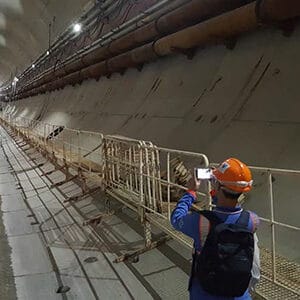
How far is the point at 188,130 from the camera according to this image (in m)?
6.17

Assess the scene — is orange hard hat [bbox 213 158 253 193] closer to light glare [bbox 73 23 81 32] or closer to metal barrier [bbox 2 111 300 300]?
metal barrier [bbox 2 111 300 300]

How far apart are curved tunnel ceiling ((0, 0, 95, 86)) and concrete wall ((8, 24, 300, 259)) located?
618cm

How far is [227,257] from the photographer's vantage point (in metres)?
1.55

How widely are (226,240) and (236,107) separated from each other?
155 inches

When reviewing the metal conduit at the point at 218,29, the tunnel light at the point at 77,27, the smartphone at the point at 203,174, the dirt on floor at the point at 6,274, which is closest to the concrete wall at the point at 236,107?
the metal conduit at the point at 218,29

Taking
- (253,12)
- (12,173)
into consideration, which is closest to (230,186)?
(253,12)

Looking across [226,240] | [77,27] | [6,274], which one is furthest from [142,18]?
[226,240]

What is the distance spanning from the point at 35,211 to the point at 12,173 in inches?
199

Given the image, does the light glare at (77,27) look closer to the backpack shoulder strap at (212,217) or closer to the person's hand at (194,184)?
the person's hand at (194,184)

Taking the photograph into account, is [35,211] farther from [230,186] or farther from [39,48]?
[39,48]

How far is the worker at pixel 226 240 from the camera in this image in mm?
1556

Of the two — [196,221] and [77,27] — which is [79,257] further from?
[77,27]

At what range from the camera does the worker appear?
156 cm

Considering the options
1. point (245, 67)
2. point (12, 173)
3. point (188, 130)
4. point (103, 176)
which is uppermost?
point (245, 67)
